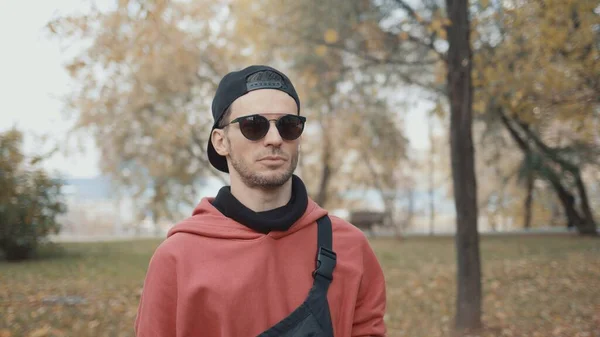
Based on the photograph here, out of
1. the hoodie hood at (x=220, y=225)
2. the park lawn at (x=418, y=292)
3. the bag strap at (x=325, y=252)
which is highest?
the hoodie hood at (x=220, y=225)

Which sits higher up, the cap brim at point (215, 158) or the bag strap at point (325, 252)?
the cap brim at point (215, 158)

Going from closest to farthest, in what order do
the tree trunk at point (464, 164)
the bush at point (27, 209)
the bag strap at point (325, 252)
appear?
the bag strap at point (325, 252)
the tree trunk at point (464, 164)
the bush at point (27, 209)

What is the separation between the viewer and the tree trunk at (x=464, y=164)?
6680 millimetres

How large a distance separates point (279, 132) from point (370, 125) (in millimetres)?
16730

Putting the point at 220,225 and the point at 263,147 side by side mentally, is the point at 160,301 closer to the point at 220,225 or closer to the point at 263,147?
the point at 220,225

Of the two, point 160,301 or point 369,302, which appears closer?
point 160,301

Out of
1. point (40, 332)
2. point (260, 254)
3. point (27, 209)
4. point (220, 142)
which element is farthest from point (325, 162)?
point (260, 254)

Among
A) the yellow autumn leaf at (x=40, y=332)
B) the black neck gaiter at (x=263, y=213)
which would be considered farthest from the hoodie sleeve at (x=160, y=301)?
the yellow autumn leaf at (x=40, y=332)

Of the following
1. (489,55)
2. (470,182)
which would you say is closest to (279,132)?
(470,182)

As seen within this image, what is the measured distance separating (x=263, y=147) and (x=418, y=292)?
758 centimetres

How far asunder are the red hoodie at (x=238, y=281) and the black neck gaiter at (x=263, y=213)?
2 cm

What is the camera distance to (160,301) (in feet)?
6.42

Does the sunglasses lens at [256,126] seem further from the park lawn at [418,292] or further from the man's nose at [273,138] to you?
the park lawn at [418,292]

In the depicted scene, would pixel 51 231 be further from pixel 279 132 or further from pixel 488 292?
pixel 279 132
